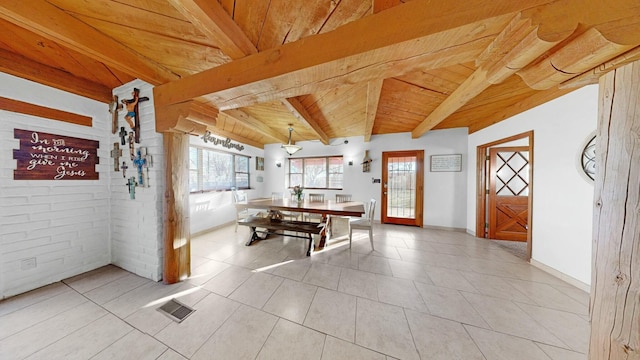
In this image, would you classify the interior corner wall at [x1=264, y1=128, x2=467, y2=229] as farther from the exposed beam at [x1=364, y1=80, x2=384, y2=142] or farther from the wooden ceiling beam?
the wooden ceiling beam

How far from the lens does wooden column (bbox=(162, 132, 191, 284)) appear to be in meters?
1.97

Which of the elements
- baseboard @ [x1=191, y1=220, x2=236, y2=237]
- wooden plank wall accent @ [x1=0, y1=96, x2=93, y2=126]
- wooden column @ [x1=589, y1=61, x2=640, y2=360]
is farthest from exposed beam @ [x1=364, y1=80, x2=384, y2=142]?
baseboard @ [x1=191, y1=220, x2=236, y2=237]

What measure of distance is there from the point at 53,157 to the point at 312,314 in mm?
3209

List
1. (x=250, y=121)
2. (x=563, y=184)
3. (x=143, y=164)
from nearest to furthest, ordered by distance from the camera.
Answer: (x=143, y=164) → (x=563, y=184) → (x=250, y=121)

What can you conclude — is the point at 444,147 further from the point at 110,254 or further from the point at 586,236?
the point at 110,254

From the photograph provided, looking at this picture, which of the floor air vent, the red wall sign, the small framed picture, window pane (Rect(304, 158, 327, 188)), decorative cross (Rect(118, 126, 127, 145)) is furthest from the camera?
the small framed picture

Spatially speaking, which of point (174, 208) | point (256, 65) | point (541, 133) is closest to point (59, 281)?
point (174, 208)

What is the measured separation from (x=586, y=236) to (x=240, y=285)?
12.8 ft

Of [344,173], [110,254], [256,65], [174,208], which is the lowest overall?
[110,254]

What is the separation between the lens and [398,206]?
180 inches

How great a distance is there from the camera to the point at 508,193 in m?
3.60

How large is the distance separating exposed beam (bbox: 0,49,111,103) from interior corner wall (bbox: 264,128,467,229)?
3671 millimetres

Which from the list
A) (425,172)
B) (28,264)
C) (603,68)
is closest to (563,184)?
(425,172)

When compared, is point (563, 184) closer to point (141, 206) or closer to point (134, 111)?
point (141, 206)
